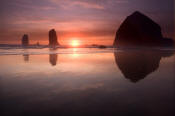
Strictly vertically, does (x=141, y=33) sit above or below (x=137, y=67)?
above

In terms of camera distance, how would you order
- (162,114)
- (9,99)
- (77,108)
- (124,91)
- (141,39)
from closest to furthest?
(162,114), (77,108), (9,99), (124,91), (141,39)

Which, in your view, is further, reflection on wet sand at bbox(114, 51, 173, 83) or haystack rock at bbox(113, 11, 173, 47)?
haystack rock at bbox(113, 11, 173, 47)

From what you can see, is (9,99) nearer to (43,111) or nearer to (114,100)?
(43,111)

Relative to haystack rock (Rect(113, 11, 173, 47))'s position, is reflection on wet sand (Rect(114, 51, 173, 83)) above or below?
below

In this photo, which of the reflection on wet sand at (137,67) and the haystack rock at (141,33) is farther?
the haystack rock at (141,33)

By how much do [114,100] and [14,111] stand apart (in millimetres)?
3237

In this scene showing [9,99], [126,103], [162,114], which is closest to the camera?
[162,114]

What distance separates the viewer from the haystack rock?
139250mm

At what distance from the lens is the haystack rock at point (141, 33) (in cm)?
13925

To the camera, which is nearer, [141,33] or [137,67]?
[137,67]

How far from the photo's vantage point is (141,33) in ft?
468

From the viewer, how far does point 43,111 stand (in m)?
3.77

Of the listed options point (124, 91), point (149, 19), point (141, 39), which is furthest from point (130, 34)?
point (124, 91)

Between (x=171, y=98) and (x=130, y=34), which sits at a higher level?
(x=130, y=34)
